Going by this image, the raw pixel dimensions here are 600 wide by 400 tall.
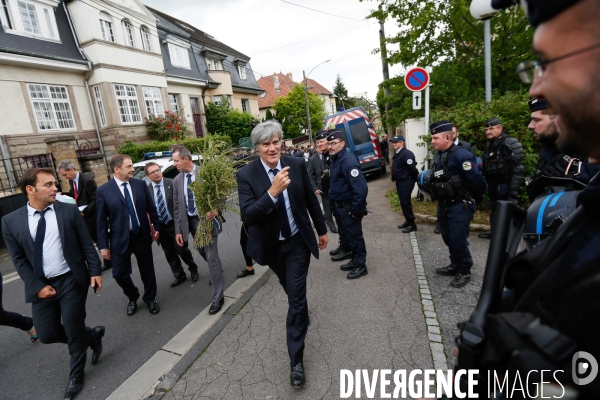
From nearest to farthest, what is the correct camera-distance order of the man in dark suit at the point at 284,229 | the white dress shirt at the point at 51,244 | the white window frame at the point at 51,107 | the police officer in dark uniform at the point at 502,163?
the man in dark suit at the point at 284,229, the white dress shirt at the point at 51,244, the police officer in dark uniform at the point at 502,163, the white window frame at the point at 51,107

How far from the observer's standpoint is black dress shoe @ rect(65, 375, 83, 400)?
2803mm

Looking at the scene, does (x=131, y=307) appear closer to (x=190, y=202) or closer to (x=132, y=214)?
(x=132, y=214)

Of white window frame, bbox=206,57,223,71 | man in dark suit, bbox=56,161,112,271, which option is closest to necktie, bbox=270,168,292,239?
man in dark suit, bbox=56,161,112,271

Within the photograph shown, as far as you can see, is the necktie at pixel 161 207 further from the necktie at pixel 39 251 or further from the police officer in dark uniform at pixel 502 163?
the police officer in dark uniform at pixel 502 163

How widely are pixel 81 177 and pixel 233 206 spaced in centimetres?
355

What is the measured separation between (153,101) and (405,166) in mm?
17194

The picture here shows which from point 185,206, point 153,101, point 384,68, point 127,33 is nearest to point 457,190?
point 185,206

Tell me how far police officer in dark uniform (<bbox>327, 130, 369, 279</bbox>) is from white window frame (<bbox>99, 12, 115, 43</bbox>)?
16.9 meters

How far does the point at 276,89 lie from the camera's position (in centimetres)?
5072

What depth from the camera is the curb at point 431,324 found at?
8.89 feet

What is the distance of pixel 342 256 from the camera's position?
17.5 feet

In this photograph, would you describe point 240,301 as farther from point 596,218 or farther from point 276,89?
point 276,89

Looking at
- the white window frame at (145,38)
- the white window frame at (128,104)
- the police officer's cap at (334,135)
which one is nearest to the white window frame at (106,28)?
the white window frame at (145,38)

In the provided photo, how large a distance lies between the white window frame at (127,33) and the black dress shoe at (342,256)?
1777 cm
